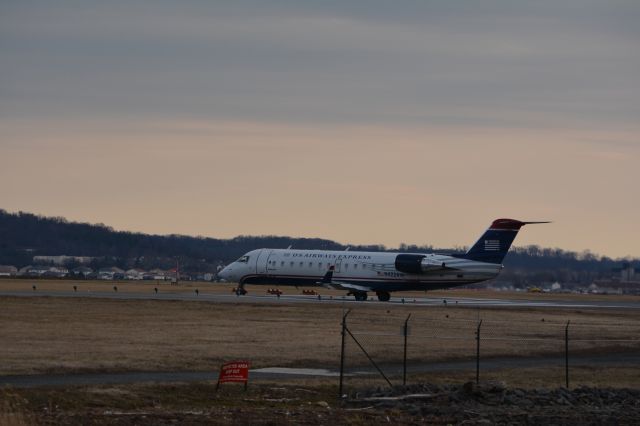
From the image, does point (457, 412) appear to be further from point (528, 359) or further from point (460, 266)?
point (460, 266)

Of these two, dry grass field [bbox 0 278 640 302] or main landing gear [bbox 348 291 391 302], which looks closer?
main landing gear [bbox 348 291 391 302]

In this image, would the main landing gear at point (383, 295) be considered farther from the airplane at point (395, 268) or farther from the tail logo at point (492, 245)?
the tail logo at point (492, 245)

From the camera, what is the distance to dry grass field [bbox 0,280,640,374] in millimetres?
37719

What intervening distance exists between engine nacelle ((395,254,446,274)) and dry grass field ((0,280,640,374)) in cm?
993

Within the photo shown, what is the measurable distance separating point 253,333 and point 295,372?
1301 centimetres

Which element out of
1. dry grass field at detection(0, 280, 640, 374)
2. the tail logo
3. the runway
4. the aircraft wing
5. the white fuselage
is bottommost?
dry grass field at detection(0, 280, 640, 374)

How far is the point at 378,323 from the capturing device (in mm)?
56281

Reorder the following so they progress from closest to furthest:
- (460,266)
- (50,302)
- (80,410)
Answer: (80,410) < (50,302) < (460,266)

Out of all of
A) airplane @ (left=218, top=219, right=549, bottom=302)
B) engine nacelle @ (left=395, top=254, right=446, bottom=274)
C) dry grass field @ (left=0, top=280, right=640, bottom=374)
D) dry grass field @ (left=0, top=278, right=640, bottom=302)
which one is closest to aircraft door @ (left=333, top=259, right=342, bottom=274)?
airplane @ (left=218, top=219, right=549, bottom=302)

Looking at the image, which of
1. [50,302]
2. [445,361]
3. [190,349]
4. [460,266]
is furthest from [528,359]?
[460,266]

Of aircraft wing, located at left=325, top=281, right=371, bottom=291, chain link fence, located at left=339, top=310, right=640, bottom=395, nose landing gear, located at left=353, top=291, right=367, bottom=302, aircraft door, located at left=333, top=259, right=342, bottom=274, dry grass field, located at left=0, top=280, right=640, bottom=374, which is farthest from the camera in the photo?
aircraft door, located at left=333, top=259, right=342, bottom=274

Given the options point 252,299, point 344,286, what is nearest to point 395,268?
point 344,286

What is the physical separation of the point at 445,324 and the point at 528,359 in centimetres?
1389

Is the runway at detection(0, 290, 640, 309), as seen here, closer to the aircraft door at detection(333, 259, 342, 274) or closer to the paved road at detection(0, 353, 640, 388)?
the aircraft door at detection(333, 259, 342, 274)
